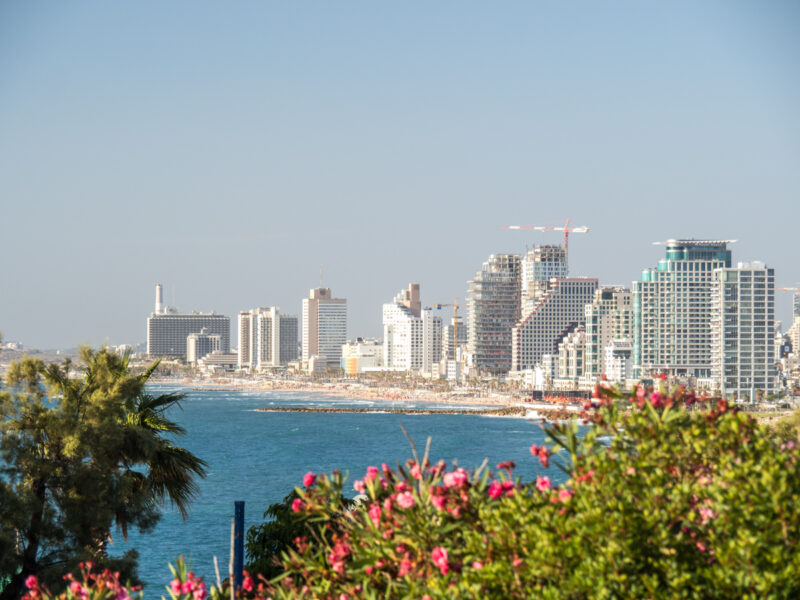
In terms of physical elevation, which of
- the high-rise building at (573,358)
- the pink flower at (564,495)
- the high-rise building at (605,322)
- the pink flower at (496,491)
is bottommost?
the high-rise building at (573,358)

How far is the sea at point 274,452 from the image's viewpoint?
127ft

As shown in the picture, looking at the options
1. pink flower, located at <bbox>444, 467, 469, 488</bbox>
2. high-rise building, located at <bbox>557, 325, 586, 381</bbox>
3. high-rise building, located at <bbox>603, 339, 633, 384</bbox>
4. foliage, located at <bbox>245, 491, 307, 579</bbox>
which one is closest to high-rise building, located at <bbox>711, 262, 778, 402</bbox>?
high-rise building, located at <bbox>603, 339, 633, 384</bbox>

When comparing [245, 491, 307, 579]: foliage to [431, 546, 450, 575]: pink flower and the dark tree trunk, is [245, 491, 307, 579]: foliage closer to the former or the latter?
the dark tree trunk

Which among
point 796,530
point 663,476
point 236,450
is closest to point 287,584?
point 663,476

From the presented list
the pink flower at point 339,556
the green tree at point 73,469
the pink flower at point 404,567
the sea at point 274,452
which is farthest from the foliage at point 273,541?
the pink flower at point 404,567

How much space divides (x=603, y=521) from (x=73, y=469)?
31.1 ft

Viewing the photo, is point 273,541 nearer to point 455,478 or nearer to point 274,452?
point 455,478

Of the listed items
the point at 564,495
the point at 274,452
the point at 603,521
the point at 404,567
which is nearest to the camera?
the point at 603,521

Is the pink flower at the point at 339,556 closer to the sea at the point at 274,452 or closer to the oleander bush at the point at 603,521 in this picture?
the oleander bush at the point at 603,521

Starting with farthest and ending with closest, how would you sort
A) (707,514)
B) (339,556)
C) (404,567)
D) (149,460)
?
(149,460) < (339,556) < (404,567) < (707,514)

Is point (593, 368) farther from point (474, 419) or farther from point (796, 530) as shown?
→ point (796, 530)

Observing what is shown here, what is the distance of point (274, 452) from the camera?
83.8 meters

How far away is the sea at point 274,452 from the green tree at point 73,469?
133 centimetres

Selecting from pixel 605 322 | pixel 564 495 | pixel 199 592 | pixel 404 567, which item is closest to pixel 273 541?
pixel 199 592
